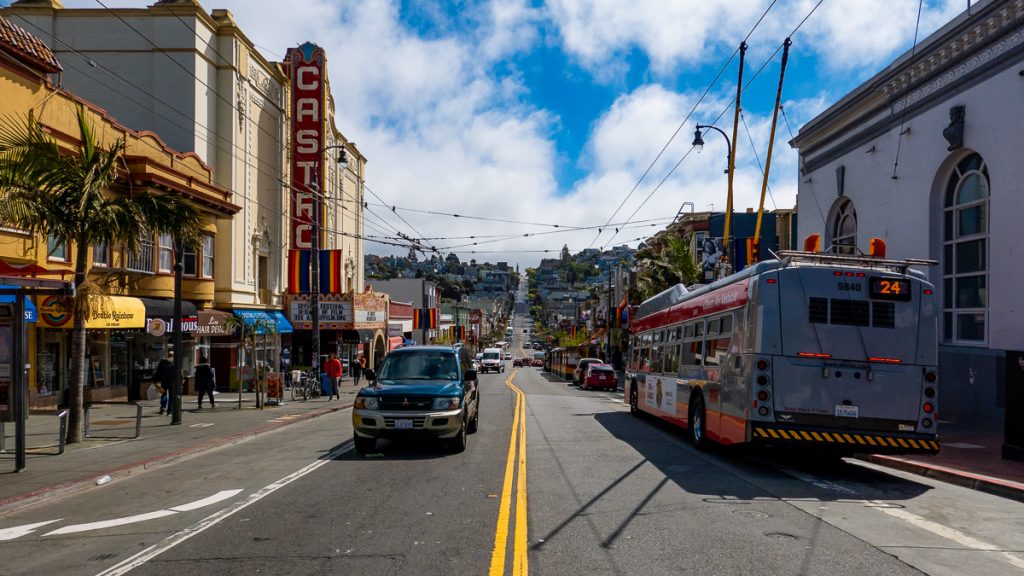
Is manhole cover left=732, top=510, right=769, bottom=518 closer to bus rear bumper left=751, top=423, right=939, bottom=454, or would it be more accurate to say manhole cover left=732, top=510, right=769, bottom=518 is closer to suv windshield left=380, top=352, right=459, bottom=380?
bus rear bumper left=751, top=423, right=939, bottom=454

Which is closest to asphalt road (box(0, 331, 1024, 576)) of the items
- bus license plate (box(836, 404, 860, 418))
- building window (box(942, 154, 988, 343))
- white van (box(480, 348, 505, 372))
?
bus license plate (box(836, 404, 860, 418))

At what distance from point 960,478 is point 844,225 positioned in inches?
609

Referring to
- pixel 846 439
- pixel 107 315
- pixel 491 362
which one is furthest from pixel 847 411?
pixel 491 362

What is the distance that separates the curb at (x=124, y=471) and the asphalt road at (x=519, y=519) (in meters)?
0.18

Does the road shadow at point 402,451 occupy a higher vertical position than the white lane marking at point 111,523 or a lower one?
lower

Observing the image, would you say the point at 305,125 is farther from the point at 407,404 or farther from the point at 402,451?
the point at 407,404

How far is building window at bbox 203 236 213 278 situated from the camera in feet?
92.9

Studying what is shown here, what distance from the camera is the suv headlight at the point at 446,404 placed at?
12.7 meters

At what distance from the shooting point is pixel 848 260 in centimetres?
1159

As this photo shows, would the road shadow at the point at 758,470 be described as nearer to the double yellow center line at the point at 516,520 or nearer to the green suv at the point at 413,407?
the double yellow center line at the point at 516,520

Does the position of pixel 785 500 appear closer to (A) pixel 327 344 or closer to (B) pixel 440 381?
(B) pixel 440 381

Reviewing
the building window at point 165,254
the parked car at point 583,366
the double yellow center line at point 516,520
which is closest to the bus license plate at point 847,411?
the double yellow center line at point 516,520

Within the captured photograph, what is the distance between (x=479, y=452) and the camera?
13.1m

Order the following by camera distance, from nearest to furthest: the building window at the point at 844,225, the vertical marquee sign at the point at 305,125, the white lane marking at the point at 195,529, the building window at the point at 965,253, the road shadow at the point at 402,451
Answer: the white lane marking at the point at 195,529
the road shadow at the point at 402,451
the building window at the point at 965,253
the building window at the point at 844,225
the vertical marquee sign at the point at 305,125
